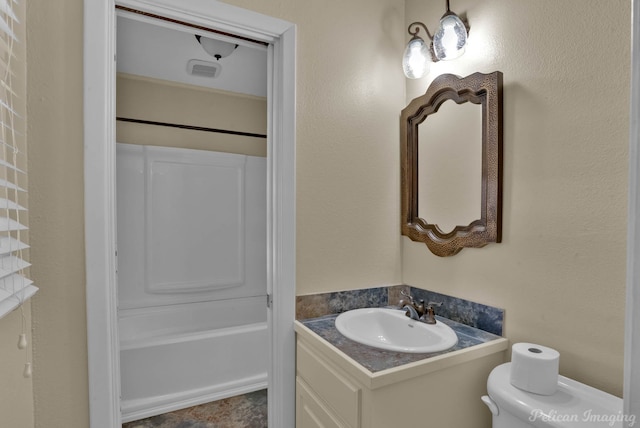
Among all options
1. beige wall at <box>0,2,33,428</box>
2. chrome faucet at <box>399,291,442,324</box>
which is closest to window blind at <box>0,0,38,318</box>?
beige wall at <box>0,2,33,428</box>

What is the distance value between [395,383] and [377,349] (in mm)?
142

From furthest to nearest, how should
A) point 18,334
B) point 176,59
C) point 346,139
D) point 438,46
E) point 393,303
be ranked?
point 176,59
point 393,303
point 346,139
point 438,46
point 18,334

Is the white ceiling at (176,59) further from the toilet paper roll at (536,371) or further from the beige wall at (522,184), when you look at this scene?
the toilet paper roll at (536,371)

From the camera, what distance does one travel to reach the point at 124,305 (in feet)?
8.53

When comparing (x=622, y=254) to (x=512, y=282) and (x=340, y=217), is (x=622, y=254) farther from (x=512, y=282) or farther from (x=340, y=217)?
(x=340, y=217)

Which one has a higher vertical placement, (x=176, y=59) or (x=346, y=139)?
(x=176, y=59)

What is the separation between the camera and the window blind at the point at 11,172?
75 centimetres

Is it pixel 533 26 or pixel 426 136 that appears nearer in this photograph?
pixel 533 26

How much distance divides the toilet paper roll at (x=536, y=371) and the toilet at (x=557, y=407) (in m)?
0.02

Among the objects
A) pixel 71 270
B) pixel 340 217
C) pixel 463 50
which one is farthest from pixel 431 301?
pixel 71 270

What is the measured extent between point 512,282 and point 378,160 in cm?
80

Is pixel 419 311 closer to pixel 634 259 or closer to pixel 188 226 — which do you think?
pixel 634 259

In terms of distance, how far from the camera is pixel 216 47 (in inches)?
84.3

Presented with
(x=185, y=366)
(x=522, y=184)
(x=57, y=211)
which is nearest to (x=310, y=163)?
(x=522, y=184)
